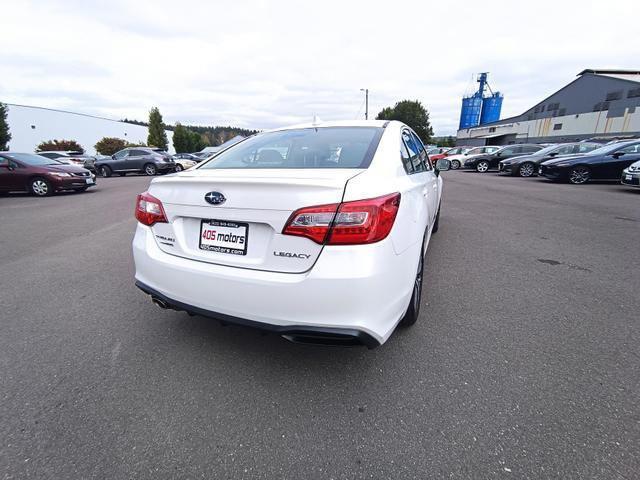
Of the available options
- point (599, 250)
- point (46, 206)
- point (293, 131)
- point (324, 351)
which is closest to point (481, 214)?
point (599, 250)

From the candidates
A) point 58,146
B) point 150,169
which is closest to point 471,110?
point 150,169

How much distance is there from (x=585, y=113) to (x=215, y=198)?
51.0m

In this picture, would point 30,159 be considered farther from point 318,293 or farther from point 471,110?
point 471,110

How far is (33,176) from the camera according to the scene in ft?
31.2

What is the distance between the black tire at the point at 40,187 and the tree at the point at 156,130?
4990cm

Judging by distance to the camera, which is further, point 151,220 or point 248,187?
point 151,220

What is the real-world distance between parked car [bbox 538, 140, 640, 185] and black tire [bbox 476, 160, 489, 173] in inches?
322

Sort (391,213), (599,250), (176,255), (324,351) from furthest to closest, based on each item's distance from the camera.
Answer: (599,250) < (324,351) < (176,255) < (391,213)

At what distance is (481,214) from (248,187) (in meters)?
6.27

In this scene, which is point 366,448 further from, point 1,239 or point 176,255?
point 1,239

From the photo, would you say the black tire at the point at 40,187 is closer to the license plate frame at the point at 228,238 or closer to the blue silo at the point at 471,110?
the license plate frame at the point at 228,238

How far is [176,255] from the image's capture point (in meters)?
1.92

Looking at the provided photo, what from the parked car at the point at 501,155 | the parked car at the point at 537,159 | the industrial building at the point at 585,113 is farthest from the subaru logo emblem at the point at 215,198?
the industrial building at the point at 585,113

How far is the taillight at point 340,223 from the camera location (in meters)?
1.52
